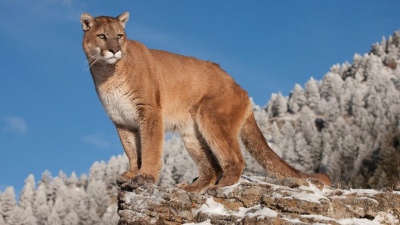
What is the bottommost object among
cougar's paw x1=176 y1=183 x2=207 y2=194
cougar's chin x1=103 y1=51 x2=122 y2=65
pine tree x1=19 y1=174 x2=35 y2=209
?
cougar's paw x1=176 y1=183 x2=207 y2=194

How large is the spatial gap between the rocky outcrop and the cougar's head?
9.55 ft

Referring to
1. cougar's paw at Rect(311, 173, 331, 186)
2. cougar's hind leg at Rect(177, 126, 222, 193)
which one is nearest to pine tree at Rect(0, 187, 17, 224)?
cougar's hind leg at Rect(177, 126, 222, 193)

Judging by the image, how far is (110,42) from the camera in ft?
43.5

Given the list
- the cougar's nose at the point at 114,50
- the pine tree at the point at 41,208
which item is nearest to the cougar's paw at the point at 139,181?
the cougar's nose at the point at 114,50

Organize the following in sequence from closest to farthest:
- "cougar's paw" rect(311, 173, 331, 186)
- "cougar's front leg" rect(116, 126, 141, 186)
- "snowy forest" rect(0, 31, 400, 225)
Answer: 1. "cougar's paw" rect(311, 173, 331, 186)
2. "cougar's front leg" rect(116, 126, 141, 186)
3. "snowy forest" rect(0, 31, 400, 225)

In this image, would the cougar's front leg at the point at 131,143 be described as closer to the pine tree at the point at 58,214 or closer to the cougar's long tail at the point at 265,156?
the cougar's long tail at the point at 265,156

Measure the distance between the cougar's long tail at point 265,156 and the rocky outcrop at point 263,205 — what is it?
1.02 ft

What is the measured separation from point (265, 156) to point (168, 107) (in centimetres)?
246

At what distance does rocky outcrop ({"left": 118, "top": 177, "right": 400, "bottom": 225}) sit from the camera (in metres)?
11.3

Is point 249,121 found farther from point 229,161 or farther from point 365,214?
point 365,214

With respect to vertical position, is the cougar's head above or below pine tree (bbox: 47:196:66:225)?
below

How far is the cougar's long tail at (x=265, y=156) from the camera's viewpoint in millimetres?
13296

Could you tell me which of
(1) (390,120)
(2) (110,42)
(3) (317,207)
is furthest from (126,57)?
(1) (390,120)

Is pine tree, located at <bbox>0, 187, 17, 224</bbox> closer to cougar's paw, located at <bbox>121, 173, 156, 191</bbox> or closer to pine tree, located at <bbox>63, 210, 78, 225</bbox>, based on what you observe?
pine tree, located at <bbox>63, 210, 78, 225</bbox>
